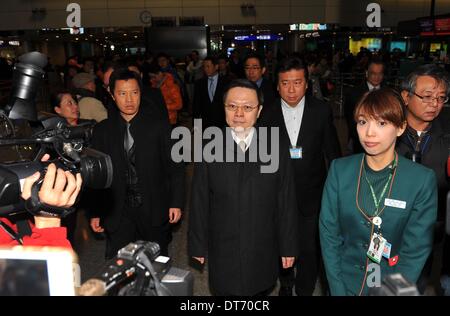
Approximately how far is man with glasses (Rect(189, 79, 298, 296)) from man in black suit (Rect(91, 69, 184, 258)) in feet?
2.20

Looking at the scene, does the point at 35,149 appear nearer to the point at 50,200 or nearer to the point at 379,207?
the point at 50,200

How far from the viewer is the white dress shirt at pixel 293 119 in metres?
2.73

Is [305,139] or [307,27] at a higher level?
[307,27]

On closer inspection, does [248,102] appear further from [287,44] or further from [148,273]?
[287,44]

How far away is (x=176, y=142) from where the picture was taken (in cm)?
294

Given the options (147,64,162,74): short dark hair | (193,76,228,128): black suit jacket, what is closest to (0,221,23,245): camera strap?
(193,76,228,128): black suit jacket

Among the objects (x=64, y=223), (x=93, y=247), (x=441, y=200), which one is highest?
(x=441, y=200)

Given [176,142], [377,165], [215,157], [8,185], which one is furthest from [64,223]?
[377,165]

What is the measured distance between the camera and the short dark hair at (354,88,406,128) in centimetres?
167

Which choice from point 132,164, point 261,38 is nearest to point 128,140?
point 132,164

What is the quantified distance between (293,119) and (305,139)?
0.52 feet

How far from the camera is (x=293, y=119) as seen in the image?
Answer: 2.74 metres

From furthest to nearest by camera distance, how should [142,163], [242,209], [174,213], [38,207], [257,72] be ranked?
1. [257,72]
2. [174,213]
3. [142,163]
4. [242,209]
5. [38,207]

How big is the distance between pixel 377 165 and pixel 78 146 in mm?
1195
